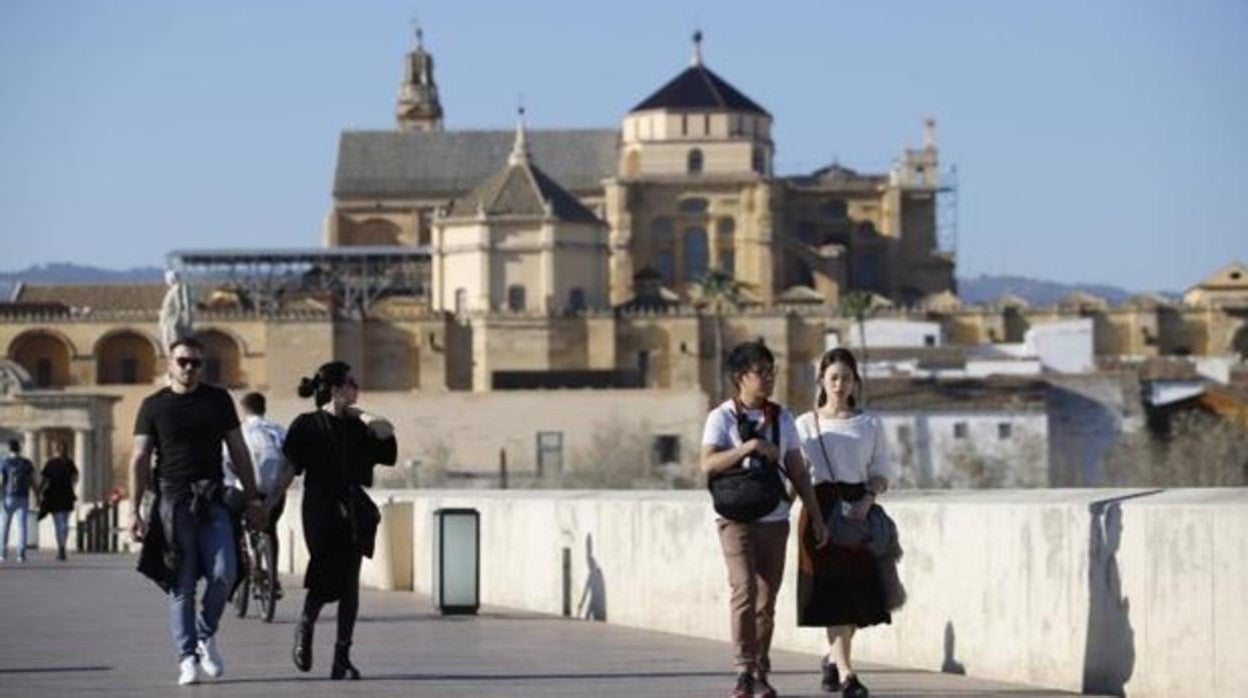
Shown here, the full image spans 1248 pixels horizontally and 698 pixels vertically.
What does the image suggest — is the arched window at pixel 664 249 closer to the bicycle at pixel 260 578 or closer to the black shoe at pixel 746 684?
the bicycle at pixel 260 578

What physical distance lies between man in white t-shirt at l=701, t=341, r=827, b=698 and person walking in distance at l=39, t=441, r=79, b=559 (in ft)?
55.9

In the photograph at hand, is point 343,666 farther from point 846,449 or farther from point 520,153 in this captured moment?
point 520,153

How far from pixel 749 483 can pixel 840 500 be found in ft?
1.48

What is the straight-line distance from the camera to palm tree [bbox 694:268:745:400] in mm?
119625

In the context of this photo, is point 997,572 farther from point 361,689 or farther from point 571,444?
point 571,444

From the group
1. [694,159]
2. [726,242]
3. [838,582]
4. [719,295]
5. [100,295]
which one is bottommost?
[838,582]

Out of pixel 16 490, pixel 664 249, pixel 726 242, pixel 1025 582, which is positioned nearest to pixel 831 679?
pixel 1025 582

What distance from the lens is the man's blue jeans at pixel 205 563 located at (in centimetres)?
1356

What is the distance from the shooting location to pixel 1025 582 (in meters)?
12.9

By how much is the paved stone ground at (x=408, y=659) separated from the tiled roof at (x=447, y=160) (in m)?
121

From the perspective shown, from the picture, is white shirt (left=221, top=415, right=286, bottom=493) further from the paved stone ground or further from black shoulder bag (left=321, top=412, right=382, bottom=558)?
black shoulder bag (left=321, top=412, right=382, bottom=558)

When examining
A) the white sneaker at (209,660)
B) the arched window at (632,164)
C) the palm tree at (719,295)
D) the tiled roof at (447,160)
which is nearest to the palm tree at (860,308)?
the palm tree at (719,295)

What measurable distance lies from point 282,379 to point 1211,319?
34.8 meters

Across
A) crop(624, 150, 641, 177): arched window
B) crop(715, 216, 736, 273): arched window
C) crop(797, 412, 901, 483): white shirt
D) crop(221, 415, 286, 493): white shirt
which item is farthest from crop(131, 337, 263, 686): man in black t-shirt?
crop(624, 150, 641, 177): arched window
